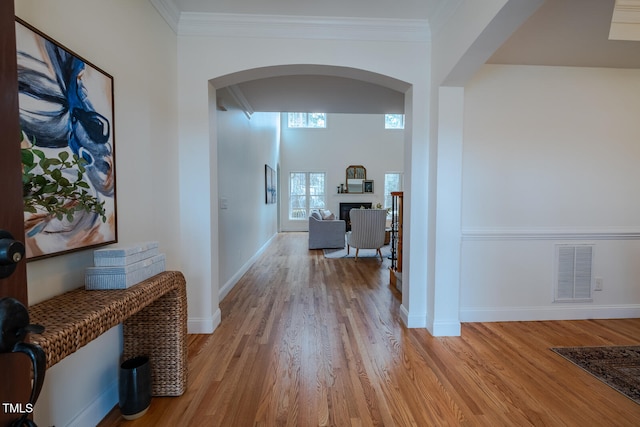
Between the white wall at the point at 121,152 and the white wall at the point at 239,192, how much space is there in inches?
37.9

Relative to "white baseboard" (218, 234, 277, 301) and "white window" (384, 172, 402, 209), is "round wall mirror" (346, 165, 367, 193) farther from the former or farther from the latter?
"white baseboard" (218, 234, 277, 301)

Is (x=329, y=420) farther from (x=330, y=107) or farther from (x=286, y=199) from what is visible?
(x=286, y=199)

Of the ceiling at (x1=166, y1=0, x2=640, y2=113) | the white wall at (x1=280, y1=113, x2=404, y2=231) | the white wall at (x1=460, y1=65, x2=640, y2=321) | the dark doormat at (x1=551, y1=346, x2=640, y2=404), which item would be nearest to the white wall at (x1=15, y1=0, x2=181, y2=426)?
the ceiling at (x1=166, y1=0, x2=640, y2=113)

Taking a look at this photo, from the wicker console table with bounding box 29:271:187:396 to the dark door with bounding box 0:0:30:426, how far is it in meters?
0.30

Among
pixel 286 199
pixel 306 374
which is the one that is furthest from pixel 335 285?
pixel 286 199

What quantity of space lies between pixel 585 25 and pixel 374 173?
800 centimetres

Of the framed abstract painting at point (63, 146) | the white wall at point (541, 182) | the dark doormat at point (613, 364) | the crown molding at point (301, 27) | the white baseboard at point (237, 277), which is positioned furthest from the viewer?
the white baseboard at point (237, 277)

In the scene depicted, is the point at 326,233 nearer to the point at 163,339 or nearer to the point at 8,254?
the point at 163,339

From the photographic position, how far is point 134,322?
162 cm

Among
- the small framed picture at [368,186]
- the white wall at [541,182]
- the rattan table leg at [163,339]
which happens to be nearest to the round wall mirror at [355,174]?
the small framed picture at [368,186]

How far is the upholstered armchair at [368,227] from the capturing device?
5304mm

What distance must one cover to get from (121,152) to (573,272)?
389cm

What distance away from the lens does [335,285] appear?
381 centimetres

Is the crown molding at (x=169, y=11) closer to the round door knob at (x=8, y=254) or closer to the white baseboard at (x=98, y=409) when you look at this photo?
the round door knob at (x=8, y=254)
